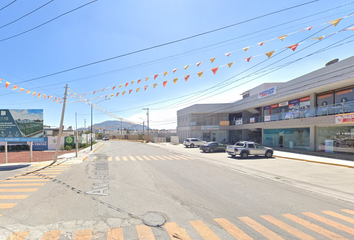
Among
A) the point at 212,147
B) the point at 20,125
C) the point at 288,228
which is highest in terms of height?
the point at 20,125

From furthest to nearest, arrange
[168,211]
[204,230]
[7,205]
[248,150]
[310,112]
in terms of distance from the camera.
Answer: [310,112] → [248,150] → [7,205] → [168,211] → [204,230]

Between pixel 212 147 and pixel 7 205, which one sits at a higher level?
pixel 7 205

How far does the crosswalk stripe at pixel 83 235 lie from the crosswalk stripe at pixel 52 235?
411mm

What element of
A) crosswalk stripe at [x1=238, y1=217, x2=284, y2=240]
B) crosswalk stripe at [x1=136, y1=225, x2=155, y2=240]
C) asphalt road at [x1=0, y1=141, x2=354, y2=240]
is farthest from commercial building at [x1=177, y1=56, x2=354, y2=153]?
crosswalk stripe at [x1=136, y1=225, x2=155, y2=240]

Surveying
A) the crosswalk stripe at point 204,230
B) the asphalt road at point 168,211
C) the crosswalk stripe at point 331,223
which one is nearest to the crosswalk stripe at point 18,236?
the asphalt road at point 168,211

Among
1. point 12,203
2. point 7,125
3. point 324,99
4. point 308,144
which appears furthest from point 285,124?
point 7,125

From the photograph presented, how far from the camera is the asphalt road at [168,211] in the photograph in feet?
14.7

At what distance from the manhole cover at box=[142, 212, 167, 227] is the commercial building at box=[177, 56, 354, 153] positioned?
20.6 metres

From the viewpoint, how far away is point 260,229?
4.65 meters

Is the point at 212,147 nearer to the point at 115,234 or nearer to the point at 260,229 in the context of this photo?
the point at 260,229

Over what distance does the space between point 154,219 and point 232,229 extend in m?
2.04

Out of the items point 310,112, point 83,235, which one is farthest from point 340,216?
point 310,112

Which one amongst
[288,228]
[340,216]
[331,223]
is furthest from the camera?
[340,216]

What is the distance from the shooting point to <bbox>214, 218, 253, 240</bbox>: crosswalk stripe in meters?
4.27
